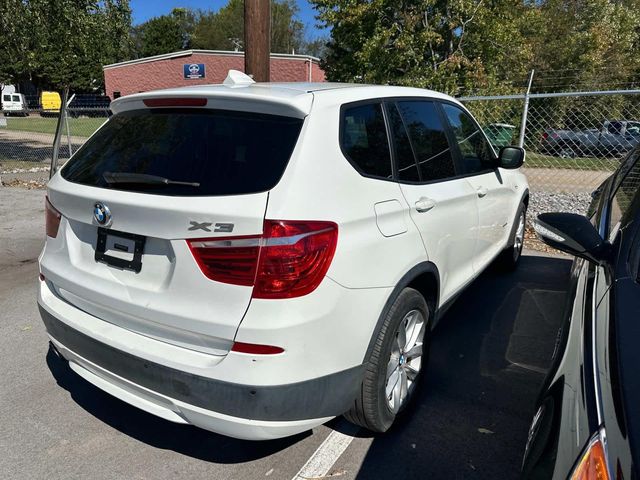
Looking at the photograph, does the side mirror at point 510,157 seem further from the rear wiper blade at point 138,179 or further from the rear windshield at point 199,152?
the rear wiper blade at point 138,179

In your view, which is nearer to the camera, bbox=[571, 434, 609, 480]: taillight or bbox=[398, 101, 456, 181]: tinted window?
bbox=[571, 434, 609, 480]: taillight

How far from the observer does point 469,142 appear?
3.84m

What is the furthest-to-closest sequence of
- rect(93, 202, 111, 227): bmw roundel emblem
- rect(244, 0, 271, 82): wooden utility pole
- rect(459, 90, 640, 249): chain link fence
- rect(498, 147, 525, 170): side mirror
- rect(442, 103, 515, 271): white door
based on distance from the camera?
1. rect(459, 90, 640, 249): chain link fence
2. rect(244, 0, 271, 82): wooden utility pole
3. rect(498, 147, 525, 170): side mirror
4. rect(442, 103, 515, 271): white door
5. rect(93, 202, 111, 227): bmw roundel emblem

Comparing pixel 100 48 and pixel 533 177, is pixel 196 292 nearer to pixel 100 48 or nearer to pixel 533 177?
pixel 533 177

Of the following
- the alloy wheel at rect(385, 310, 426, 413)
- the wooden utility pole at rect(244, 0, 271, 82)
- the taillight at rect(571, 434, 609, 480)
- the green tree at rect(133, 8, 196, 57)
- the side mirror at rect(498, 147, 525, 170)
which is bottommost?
the alloy wheel at rect(385, 310, 426, 413)

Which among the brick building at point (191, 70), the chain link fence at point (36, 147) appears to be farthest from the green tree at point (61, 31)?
the brick building at point (191, 70)

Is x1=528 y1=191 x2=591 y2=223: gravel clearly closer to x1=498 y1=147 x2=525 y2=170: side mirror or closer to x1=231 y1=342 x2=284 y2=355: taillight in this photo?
x1=498 y1=147 x2=525 y2=170: side mirror

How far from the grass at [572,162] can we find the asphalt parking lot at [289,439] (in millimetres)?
8323

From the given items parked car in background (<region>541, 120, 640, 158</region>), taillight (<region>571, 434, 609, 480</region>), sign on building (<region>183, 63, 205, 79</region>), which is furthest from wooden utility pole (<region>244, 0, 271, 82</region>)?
sign on building (<region>183, 63, 205, 79</region>)

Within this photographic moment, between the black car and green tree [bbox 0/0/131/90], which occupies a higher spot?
green tree [bbox 0/0/131/90]

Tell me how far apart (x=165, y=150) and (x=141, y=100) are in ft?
1.44

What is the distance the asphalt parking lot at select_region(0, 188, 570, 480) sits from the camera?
244 cm

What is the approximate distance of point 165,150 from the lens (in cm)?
229

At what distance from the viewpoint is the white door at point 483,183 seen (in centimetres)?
361
